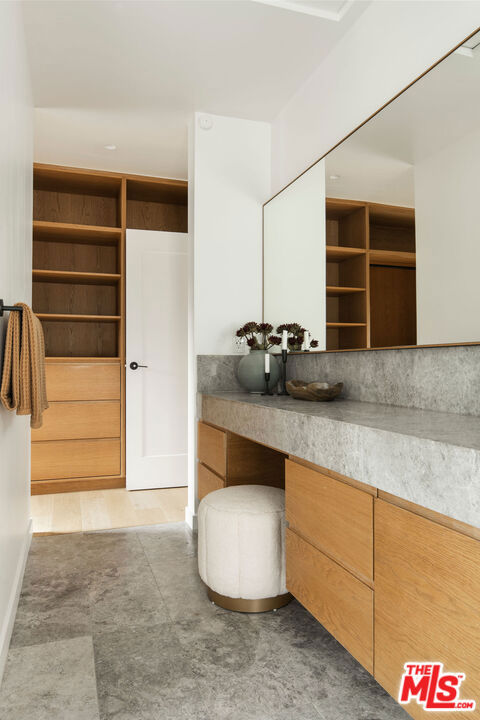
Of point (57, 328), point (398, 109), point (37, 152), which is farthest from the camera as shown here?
point (57, 328)

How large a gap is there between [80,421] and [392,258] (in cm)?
284

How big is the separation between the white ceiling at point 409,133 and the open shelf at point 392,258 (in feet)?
0.58

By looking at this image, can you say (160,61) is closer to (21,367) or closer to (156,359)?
(21,367)

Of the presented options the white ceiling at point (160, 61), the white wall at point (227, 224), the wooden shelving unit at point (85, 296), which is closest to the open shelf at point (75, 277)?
the wooden shelving unit at point (85, 296)

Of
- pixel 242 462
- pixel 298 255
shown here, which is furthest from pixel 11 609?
pixel 298 255

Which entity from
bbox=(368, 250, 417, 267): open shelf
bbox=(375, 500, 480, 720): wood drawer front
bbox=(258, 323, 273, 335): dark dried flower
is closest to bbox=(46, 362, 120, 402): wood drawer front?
bbox=(258, 323, 273, 335): dark dried flower

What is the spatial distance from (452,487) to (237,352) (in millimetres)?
2162

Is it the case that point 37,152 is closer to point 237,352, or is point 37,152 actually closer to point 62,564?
point 237,352

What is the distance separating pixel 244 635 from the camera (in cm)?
174

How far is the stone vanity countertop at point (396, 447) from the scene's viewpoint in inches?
35.9

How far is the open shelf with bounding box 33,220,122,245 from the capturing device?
12.4ft

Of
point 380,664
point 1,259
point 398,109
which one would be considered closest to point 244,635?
point 380,664

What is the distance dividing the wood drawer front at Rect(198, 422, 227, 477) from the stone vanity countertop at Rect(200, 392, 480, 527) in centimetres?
49

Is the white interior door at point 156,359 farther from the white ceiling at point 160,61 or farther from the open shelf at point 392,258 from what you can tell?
the open shelf at point 392,258
